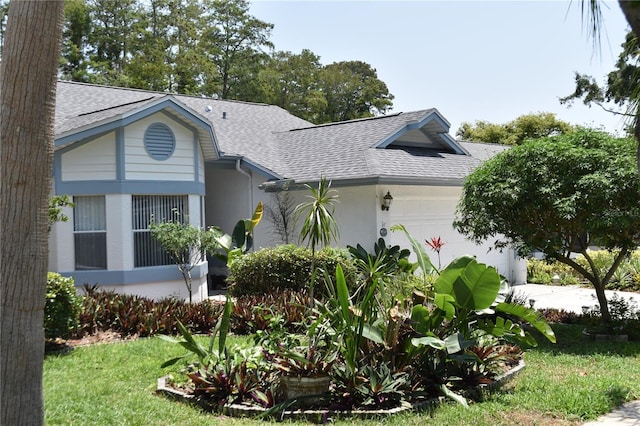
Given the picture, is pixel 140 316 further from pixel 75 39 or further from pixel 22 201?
pixel 75 39

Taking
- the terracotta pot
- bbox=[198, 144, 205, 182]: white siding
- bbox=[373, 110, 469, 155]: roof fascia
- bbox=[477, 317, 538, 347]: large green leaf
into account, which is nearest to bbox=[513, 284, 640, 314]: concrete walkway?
bbox=[373, 110, 469, 155]: roof fascia

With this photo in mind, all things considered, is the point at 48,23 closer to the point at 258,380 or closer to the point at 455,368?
the point at 258,380

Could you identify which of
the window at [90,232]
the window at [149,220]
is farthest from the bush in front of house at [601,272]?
the window at [90,232]

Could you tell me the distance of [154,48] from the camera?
38.8 metres

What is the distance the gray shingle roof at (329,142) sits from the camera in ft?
55.1

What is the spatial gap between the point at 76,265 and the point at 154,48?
27582 millimetres

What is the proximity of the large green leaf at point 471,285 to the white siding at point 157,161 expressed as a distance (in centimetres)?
918

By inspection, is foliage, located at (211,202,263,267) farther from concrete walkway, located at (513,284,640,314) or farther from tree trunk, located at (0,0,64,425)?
tree trunk, located at (0,0,64,425)

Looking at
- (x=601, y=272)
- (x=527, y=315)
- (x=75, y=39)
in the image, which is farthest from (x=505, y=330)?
(x=75, y=39)

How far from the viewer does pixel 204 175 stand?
17.8 meters

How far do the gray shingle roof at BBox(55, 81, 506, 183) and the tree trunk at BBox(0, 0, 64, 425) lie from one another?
11.4 m

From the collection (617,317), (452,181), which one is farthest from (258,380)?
(452,181)

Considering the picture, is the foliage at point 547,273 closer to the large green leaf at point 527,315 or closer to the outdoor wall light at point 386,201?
the outdoor wall light at point 386,201

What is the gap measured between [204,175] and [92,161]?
3920 millimetres
